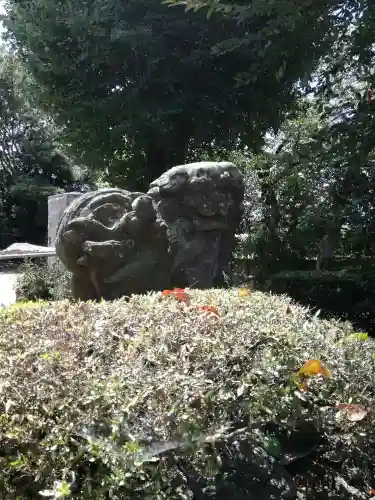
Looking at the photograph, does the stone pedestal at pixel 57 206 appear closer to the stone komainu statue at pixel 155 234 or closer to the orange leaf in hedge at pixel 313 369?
the stone komainu statue at pixel 155 234

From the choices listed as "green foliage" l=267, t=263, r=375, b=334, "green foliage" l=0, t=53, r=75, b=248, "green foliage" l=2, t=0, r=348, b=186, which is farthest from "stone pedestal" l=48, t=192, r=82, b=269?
"green foliage" l=0, t=53, r=75, b=248

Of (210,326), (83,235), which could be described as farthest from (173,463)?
(83,235)

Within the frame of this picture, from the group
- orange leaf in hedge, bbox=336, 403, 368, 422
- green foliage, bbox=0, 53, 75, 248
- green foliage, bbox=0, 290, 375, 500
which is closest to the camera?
green foliage, bbox=0, 290, 375, 500

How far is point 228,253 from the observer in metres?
5.14

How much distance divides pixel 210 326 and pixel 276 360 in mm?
425

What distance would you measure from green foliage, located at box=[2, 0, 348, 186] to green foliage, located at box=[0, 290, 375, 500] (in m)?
7.64

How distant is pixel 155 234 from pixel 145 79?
6.09m

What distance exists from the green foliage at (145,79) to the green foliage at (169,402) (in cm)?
764

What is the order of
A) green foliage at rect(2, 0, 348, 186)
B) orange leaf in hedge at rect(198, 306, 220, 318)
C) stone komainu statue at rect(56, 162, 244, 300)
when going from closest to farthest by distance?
orange leaf in hedge at rect(198, 306, 220, 318) → stone komainu statue at rect(56, 162, 244, 300) → green foliage at rect(2, 0, 348, 186)

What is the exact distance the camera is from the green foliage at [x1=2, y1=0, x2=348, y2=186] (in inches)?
375

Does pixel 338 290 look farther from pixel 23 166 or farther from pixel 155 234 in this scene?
pixel 23 166

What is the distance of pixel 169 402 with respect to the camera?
1568mm

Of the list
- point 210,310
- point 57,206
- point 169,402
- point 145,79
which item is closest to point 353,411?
point 169,402

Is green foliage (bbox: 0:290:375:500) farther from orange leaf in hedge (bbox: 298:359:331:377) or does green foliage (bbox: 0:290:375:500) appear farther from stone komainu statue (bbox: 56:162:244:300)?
stone komainu statue (bbox: 56:162:244:300)
